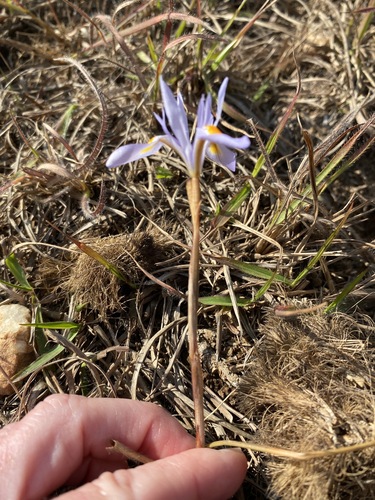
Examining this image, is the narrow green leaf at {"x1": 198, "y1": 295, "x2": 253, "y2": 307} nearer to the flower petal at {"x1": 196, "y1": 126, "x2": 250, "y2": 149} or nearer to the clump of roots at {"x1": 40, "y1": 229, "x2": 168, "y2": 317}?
the clump of roots at {"x1": 40, "y1": 229, "x2": 168, "y2": 317}

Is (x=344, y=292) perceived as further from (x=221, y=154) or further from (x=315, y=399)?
(x=221, y=154)

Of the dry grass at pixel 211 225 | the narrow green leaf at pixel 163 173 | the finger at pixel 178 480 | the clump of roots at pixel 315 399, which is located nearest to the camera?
the finger at pixel 178 480

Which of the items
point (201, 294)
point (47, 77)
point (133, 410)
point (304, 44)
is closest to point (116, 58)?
point (47, 77)

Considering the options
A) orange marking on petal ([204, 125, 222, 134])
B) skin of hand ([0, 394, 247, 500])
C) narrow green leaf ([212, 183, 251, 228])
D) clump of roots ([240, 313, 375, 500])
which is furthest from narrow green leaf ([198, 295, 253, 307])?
orange marking on petal ([204, 125, 222, 134])

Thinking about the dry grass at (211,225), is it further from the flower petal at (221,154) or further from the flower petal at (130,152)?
the flower petal at (130,152)

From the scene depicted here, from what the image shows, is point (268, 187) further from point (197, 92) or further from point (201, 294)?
point (197, 92)

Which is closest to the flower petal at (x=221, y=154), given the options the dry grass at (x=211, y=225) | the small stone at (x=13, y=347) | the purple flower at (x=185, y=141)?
the purple flower at (x=185, y=141)
